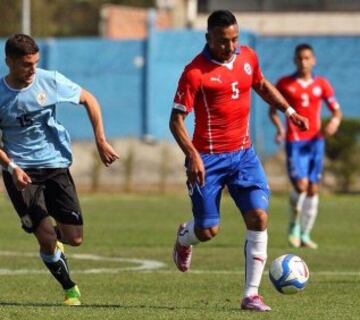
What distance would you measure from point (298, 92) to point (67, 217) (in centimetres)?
736

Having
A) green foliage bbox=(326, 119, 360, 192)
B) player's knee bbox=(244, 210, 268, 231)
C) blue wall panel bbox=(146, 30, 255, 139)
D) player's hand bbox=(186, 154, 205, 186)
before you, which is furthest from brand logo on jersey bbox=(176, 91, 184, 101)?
blue wall panel bbox=(146, 30, 255, 139)

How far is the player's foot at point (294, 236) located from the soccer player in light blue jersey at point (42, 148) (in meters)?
7.02

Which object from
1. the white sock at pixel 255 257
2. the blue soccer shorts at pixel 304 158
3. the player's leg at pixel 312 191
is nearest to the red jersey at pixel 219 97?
the white sock at pixel 255 257

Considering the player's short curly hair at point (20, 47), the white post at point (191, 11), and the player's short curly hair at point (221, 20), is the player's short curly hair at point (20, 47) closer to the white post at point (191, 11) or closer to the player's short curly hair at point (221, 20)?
the player's short curly hair at point (221, 20)

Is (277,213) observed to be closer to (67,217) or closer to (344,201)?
(344,201)

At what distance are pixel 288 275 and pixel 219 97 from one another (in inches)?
60.5

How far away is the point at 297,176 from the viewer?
1825 cm

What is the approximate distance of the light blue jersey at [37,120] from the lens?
11.0 m

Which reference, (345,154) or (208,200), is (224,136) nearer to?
(208,200)

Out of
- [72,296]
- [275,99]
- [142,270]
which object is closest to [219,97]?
[275,99]

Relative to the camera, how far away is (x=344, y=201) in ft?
93.9

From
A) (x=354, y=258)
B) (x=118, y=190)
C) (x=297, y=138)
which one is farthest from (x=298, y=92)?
(x=118, y=190)

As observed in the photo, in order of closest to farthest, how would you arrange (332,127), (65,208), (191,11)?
(65,208), (332,127), (191,11)

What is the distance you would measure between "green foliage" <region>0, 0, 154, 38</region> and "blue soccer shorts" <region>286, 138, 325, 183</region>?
32029mm
